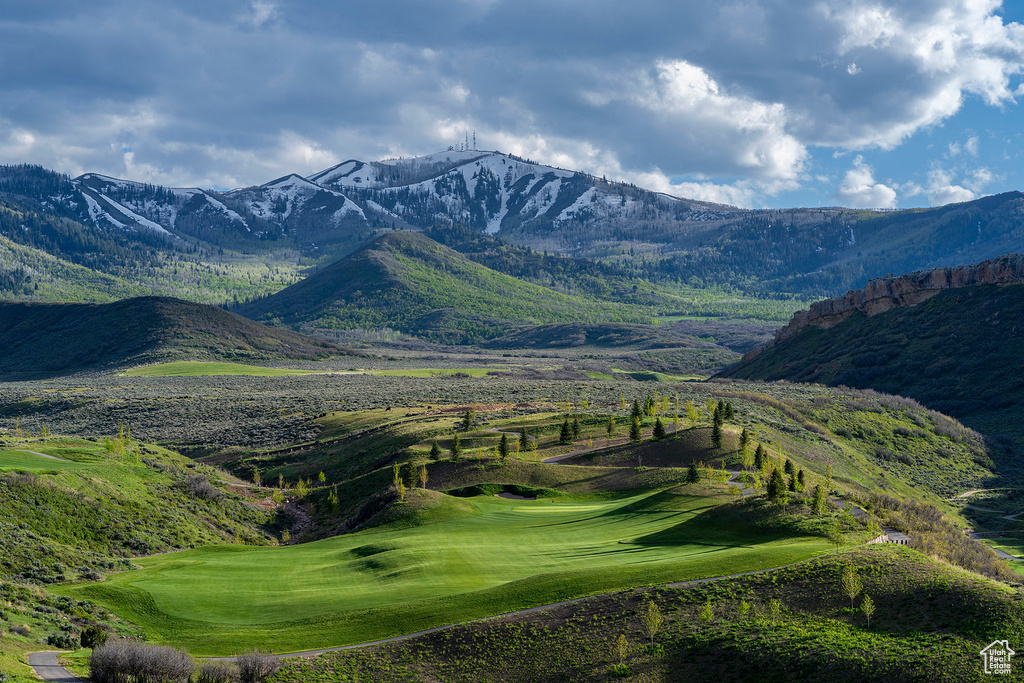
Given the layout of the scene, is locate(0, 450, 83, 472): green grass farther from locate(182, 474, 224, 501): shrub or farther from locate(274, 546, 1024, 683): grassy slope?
locate(274, 546, 1024, 683): grassy slope

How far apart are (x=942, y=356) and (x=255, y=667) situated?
10470 centimetres

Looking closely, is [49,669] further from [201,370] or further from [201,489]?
[201,370]

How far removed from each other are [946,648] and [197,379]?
137 m

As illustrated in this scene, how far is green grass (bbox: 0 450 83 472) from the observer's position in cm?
4422

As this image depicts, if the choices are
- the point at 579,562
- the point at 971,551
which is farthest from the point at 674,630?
the point at 971,551

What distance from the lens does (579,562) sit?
30266 millimetres

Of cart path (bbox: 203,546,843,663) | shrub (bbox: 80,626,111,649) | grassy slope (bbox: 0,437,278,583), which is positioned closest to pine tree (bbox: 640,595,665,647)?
cart path (bbox: 203,546,843,663)

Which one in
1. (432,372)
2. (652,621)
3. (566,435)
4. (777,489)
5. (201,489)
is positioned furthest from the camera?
(432,372)

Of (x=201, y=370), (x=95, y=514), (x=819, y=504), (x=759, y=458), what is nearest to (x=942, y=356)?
(x=759, y=458)

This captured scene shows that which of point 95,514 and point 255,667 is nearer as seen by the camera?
point 255,667

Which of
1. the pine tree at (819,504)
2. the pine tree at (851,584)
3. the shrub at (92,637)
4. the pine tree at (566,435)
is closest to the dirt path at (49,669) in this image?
the shrub at (92,637)

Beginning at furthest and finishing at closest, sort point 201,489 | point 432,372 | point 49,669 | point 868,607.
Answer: point 432,372 < point 201,489 < point 868,607 < point 49,669

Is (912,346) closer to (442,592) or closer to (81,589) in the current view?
(442,592)

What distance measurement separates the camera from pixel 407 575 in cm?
3020
